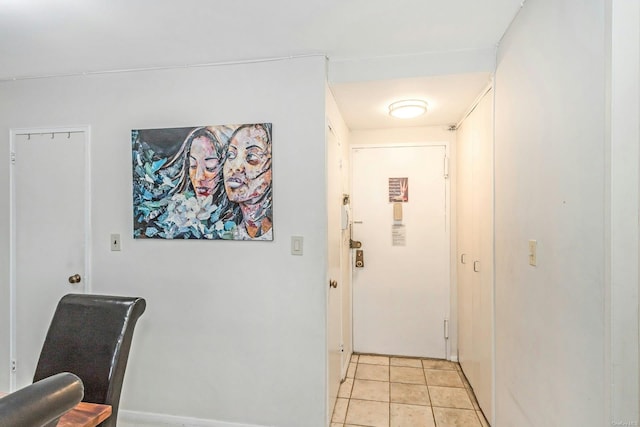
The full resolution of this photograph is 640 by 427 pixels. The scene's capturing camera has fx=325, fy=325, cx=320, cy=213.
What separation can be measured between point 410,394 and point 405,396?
0.05 metres

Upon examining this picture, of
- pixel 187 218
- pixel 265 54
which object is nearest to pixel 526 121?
pixel 265 54

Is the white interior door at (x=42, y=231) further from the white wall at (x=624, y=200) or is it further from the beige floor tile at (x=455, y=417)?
Result: the white wall at (x=624, y=200)

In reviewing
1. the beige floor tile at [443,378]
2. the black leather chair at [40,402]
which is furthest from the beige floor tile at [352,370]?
the black leather chair at [40,402]

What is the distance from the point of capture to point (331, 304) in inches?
87.9

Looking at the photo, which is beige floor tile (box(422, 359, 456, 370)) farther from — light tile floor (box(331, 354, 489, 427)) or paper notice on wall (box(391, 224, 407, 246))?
paper notice on wall (box(391, 224, 407, 246))

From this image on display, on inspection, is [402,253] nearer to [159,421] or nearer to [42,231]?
[159,421]

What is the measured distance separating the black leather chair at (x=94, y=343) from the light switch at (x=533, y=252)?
5.68 feet

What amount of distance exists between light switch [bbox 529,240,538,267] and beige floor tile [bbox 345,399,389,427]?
1.47 meters

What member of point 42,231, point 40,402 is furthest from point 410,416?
point 42,231

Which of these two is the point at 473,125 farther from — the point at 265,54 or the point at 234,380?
the point at 234,380

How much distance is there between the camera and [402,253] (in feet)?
10.3

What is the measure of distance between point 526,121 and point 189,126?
1923 millimetres

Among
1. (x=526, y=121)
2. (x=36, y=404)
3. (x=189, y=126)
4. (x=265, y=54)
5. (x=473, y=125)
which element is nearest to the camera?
(x=36, y=404)

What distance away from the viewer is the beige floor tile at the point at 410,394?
2.42 m
